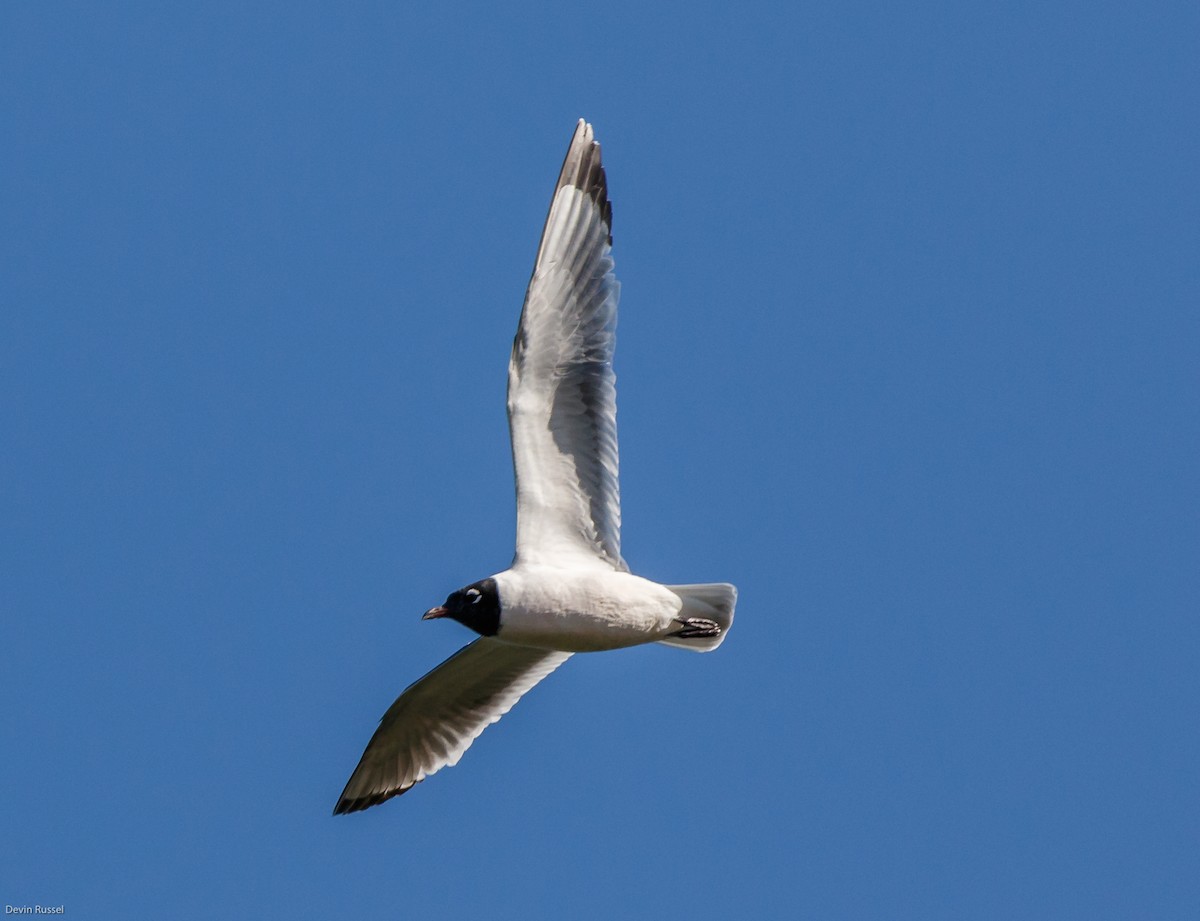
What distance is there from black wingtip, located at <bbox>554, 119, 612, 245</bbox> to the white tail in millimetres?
2090

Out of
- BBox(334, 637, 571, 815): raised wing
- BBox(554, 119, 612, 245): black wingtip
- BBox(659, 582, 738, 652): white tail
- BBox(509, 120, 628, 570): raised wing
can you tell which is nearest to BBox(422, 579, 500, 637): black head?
BBox(509, 120, 628, 570): raised wing

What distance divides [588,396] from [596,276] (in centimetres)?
72

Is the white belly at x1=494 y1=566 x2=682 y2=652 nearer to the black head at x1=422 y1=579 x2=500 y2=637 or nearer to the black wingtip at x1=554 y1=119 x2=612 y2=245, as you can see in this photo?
the black head at x1=422 y1=579 x2=500 y2=637

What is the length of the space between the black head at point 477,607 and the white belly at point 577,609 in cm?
4

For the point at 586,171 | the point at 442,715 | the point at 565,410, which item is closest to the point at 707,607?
the point at 565,410

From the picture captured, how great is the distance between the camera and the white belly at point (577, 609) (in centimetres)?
1026

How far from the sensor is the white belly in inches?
404

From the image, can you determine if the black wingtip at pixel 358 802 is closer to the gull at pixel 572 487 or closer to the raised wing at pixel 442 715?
the raised wing at pixel 442 715

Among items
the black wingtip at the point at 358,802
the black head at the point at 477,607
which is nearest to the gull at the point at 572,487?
the black head at the point at 477,607

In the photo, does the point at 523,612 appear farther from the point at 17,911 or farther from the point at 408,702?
the point at 17,911

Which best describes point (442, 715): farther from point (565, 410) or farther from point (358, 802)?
point (565, 410)

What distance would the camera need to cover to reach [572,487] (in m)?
10.8

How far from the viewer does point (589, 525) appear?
10.8 m

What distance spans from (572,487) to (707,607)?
1082 millimetres
